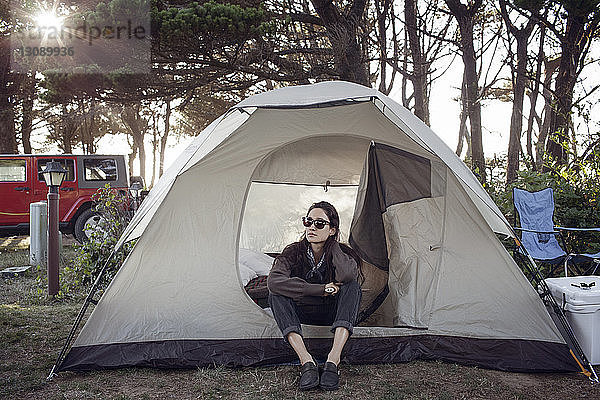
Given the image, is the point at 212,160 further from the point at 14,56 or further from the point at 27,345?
the point at 14,56

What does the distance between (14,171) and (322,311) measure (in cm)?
645

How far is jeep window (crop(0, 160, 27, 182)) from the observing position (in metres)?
8.09

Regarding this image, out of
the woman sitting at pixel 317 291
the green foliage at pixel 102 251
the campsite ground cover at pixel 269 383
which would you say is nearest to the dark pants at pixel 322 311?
the woman sitting at pixel 317 291

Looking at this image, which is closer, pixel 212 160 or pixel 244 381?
pixel 244 381

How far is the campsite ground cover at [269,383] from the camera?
2.82 meters

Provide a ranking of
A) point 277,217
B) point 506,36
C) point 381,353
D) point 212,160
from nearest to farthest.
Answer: point 381,353, point 212,160, point 277,217, point 506,36

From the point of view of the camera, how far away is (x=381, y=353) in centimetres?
331

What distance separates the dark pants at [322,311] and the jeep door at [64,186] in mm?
5822

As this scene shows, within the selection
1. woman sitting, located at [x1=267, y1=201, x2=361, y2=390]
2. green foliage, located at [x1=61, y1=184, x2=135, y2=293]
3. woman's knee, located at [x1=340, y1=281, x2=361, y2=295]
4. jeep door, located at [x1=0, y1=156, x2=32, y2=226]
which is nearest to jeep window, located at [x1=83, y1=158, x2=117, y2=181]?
jeep door, located at [x1=0, y1=156, x2=32, y2=226]

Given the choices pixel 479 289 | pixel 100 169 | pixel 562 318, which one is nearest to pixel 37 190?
pixel 100 169

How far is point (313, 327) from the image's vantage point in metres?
3.38

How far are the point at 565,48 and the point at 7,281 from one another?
7893 millimetres

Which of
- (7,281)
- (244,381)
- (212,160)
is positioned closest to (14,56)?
(7,281)

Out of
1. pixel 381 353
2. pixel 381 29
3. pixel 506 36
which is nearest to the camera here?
pixel 381 353
